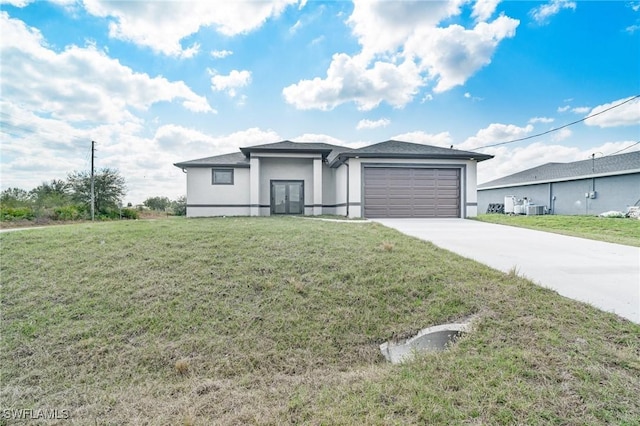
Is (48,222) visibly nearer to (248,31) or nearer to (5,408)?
(248,31)

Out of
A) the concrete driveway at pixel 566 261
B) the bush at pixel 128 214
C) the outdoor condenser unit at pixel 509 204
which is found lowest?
the concrete driveway at pixel 566 261

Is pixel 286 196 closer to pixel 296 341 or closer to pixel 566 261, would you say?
pixel 566 261

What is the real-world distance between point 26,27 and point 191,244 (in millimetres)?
8318

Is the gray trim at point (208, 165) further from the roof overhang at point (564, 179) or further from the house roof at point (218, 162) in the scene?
the roof overhang at point (564, 179)

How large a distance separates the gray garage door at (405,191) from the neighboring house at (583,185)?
1101cm

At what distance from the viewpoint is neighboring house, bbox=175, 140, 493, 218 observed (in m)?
12.9

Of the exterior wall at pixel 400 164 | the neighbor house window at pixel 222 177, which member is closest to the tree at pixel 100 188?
the neighbor house window at pixel 222 177

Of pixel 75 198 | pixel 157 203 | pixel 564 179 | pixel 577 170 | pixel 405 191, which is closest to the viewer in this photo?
pixel 405 191

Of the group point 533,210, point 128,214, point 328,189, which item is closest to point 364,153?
point 328,189

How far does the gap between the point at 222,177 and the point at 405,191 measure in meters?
9.56

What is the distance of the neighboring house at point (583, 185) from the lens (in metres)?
15.9

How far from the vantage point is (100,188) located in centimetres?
1989

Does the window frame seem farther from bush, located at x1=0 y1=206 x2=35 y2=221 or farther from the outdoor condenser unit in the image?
the outdoor condenser unit

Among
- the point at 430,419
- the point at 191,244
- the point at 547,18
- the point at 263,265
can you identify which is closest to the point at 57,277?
the point at 191,244
